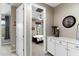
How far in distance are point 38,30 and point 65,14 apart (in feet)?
2.01

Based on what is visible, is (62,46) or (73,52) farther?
(62,46)

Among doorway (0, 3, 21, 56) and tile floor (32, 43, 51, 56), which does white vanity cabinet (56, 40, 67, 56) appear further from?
doorway (0, 3, 21, 56)

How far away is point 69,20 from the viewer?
198 centimetres

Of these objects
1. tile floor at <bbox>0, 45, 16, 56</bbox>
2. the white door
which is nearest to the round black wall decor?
the white door

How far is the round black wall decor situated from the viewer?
1.90 metres

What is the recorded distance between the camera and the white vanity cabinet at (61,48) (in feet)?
6.01

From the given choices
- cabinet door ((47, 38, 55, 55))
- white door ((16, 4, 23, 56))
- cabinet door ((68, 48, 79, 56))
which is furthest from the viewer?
cabinet door ((47, 38, 55, 55))

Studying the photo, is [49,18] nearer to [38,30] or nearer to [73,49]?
[38,30]

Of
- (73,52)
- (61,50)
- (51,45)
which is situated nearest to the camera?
(73,52)

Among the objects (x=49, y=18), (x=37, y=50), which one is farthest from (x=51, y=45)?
(x=49, y=18)

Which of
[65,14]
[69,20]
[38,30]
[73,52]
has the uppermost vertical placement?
[65,14]

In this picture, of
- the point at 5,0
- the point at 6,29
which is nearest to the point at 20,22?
the point at 6,29

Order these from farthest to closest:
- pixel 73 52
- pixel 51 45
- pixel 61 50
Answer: pixel 51 45, pixel 61 50, pixel 73 52

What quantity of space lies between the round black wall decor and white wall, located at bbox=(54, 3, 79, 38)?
5 centimetres
